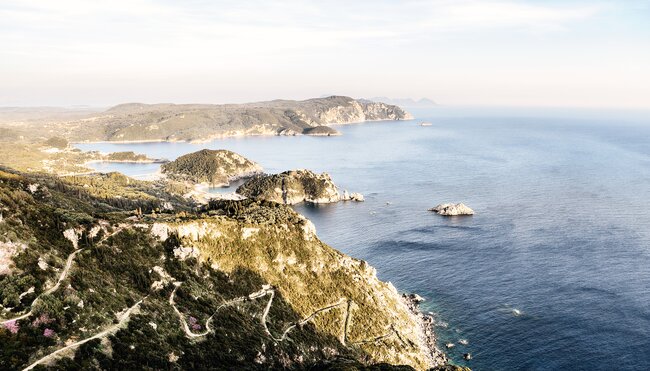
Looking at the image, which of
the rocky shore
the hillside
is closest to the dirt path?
the hillside

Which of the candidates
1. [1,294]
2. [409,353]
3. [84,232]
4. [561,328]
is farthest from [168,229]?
[561,328]

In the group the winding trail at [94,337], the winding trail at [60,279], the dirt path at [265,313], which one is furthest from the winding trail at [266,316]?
the winding trail at [60,279]

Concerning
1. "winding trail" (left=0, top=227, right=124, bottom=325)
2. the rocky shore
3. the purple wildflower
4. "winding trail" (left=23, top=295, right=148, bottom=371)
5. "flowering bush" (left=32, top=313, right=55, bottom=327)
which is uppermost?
"winding trail" (left=0, top=227, right=124, bottom=325)

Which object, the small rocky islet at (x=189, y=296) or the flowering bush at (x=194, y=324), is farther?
the flowering bush at (x=194, y=324)

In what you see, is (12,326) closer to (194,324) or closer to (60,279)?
(60,279)

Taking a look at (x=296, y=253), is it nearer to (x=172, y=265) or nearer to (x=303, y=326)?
(x=303, y=326)

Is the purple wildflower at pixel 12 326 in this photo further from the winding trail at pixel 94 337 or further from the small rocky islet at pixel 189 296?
the winding trail at pixel 94 337

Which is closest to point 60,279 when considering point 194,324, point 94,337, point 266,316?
point 94,337

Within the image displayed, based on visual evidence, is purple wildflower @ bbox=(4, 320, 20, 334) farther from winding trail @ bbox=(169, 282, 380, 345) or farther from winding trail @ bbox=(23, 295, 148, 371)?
winding trail @ bbox=(169, 282, 380, 345)
